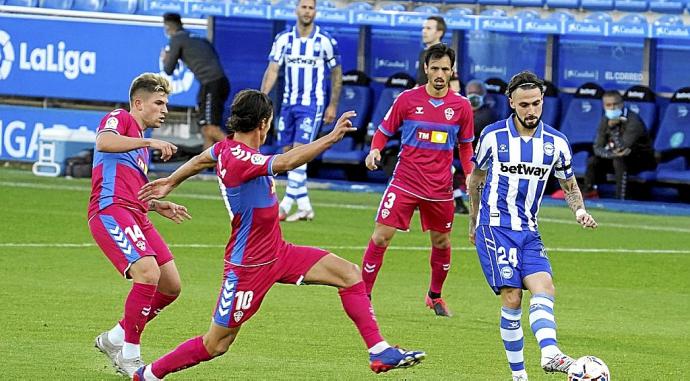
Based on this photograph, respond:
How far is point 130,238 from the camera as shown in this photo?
352 inches

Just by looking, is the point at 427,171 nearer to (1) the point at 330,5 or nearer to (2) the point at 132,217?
(2) the point at 132,217

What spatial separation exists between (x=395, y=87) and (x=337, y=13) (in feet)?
5.10

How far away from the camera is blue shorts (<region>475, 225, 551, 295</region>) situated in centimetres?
879

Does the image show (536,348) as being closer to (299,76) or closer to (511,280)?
(511,280)

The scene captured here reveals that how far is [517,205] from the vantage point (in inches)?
354

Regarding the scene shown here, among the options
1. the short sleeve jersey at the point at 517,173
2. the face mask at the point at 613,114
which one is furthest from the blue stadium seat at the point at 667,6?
the short sleeve jersey at the point at 517,173

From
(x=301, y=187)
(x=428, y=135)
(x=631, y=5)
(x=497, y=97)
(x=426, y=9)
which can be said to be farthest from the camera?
(x=426, y=9)

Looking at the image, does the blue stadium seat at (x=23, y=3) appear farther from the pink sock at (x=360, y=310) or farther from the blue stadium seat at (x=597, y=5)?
the pink sock at (x=360, y=310)

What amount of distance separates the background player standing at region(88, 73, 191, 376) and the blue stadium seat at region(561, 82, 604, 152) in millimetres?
13485

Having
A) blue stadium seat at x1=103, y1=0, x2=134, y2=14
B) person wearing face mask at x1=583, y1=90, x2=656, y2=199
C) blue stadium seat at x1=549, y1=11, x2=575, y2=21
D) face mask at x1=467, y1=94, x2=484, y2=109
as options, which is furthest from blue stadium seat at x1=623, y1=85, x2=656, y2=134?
blue stadium seat at x1=103, y1=0, x2=134, y2=14

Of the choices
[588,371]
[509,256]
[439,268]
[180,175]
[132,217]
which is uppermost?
[180,175]

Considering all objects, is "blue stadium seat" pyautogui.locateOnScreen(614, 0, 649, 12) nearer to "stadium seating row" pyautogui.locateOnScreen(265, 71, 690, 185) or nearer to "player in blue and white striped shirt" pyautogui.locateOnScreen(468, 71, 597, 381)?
"stadium seating row" pyautogui.locateOnScreen(265, 71, 690, 185)

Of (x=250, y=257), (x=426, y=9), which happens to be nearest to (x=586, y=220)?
(x=250, y=257)

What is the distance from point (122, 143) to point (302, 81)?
9327 mm
